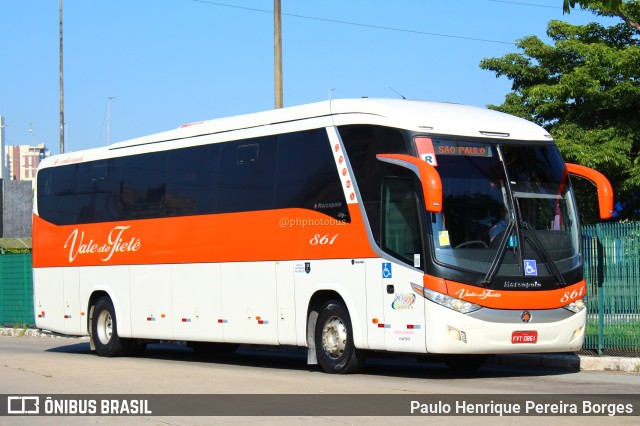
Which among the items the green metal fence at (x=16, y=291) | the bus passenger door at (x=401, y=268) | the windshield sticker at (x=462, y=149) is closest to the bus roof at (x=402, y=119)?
the windshield sticker at (x=462, y=149)

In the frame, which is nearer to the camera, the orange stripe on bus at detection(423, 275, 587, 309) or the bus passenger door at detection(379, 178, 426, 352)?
the orange stripe on bus at detection(423, 275, 587, 309)

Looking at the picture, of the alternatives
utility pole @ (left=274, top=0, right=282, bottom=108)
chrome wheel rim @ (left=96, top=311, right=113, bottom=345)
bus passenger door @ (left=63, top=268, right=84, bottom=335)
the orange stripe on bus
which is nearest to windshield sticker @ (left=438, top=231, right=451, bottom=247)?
the orange stripe on bus

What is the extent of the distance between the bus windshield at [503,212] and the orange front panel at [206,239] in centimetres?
140

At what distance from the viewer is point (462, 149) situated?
14.6 meters

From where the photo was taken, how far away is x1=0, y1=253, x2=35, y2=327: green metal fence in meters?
31.8

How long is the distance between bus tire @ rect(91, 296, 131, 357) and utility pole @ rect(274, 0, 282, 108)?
18.3ft

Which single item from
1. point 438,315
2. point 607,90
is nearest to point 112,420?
point 438,315

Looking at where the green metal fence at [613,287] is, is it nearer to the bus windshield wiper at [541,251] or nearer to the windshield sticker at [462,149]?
the bus windshield wiper at [541,251]

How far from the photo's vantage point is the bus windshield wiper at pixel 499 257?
45.8 feet

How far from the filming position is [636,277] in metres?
16.2

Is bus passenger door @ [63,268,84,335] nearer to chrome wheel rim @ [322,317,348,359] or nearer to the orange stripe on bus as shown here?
chrome wheel rim @ [322,317,348,359]

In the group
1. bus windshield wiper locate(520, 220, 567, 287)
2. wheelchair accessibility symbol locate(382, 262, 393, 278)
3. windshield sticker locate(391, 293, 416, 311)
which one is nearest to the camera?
windshield sticker locate(391, 293, 416, 311)

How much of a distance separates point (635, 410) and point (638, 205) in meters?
24.1

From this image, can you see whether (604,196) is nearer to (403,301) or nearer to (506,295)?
(506,295)
